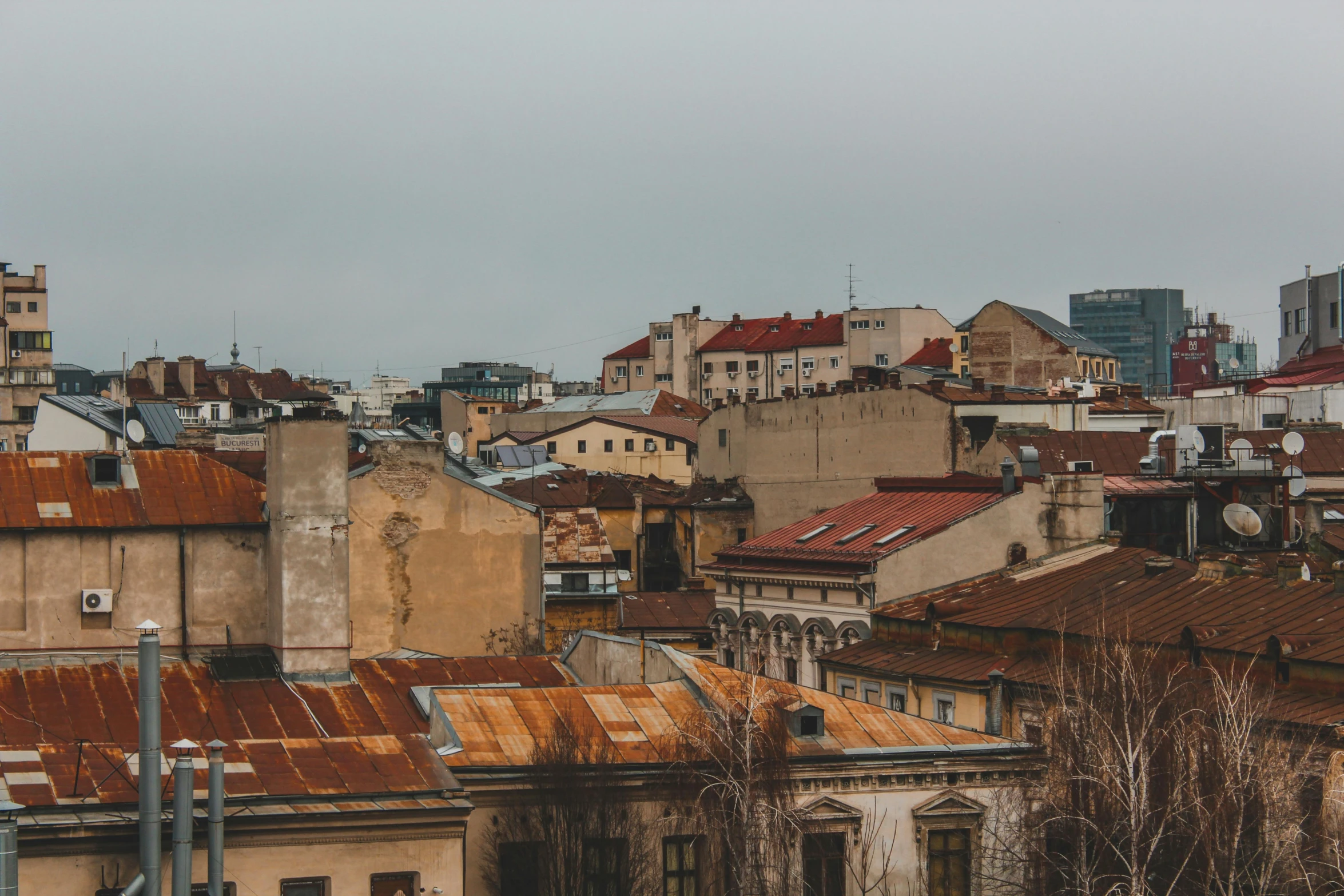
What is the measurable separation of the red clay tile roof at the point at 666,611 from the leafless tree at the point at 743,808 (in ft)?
114

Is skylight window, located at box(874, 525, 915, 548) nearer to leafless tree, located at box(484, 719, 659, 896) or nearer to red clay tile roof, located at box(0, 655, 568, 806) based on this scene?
red clay tile roof, located at box(0, 655, 568, 806)

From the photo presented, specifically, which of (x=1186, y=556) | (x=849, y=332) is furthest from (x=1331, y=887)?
(x=849, y=332)

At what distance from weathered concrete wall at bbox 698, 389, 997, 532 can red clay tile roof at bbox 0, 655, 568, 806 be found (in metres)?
33.6

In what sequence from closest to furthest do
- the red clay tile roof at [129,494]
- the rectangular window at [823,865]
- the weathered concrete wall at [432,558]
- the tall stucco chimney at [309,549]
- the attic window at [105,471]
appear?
the rectangular window at [823,865]
the tall stucco chimney at [309,549]
the red clay tile roof at [129,494]
the attic window at [105,471]
the weathered concrete wall at [432,558]

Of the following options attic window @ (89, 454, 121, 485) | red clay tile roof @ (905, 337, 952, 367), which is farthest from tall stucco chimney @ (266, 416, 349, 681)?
red clay tile roof @ (905, 337, 952, 367)

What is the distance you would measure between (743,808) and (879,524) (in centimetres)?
2870

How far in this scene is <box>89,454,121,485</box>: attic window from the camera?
43781mm

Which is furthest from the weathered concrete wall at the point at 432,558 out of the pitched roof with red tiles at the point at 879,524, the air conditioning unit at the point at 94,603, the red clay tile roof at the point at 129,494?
the pitched roof with red tiles at the point at 879,524

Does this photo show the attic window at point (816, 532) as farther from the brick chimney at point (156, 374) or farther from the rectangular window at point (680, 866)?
the brick chimney at point (156, 374)

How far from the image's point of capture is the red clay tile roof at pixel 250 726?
1091 inches

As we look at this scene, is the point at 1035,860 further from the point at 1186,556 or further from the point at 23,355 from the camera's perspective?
the point at 23,355

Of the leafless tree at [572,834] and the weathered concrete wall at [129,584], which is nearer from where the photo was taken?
the leafless tree at [572,834]

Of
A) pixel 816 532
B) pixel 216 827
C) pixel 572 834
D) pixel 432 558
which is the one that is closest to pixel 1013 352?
pixel 816 532

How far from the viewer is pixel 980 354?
318 ft
